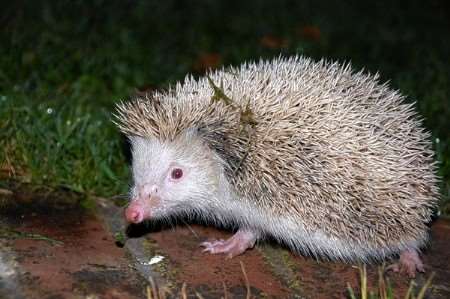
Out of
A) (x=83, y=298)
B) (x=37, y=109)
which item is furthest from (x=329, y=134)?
(x=37, y=109)

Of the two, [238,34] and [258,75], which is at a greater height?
[238,34]

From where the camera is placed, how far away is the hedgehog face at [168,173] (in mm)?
4582

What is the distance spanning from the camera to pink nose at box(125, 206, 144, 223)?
175 inches

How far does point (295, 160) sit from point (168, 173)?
31.9 inches

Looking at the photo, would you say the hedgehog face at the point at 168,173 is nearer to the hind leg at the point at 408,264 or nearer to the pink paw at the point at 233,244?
the pink paw at the point at 233,244

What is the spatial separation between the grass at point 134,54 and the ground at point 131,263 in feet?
1.54

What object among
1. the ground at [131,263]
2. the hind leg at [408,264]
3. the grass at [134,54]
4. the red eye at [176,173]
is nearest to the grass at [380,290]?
the ground at [131,263]

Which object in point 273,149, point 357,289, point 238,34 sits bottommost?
point 357,289

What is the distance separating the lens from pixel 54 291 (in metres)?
3.84

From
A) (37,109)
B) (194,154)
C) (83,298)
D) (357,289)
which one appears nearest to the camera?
(83,298)

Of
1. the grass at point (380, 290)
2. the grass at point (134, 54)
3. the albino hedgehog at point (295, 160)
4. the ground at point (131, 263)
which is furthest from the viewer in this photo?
the grass at point (134, 54)

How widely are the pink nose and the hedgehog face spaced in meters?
0.03

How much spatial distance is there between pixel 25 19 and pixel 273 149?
5004 mm

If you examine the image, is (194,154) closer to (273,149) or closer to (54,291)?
(273,149)
